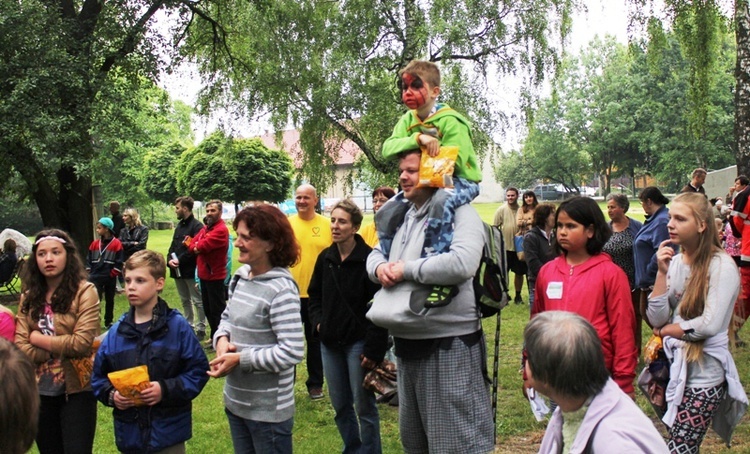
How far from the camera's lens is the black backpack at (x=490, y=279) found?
3361 millimetres

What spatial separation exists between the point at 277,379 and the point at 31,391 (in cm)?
193

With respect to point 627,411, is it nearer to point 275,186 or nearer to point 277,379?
point 277,379

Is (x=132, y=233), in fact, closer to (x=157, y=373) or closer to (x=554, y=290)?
(x=157, y=373)

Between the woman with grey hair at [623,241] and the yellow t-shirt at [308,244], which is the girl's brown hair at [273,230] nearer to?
the yellow t-shirt at [308,244]

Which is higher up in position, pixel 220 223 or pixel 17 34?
pixel 17 34

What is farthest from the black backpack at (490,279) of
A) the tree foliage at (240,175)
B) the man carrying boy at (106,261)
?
the tree foliage at (240,175)

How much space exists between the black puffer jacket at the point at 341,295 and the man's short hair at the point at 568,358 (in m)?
2.51

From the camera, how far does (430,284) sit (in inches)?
125

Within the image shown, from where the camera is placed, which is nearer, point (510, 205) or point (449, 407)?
point (449, 407)

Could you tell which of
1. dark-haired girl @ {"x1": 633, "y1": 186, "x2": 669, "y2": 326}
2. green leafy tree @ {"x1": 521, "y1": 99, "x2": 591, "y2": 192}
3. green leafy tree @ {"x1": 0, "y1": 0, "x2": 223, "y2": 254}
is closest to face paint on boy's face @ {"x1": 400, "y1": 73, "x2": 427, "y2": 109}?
dark-haired girl @ {"x1": 633, "y1": 186, "x2": 669, "y2": 326}

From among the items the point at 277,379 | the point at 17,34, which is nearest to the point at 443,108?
the point at 277,379

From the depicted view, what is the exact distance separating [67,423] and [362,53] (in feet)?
48.8

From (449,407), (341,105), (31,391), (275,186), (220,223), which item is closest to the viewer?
(31,391)

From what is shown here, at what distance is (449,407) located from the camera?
3.26 m
